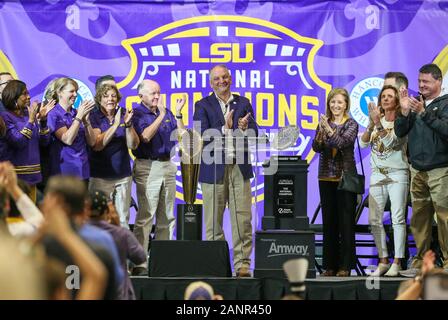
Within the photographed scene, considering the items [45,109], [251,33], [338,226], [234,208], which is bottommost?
[338,226]

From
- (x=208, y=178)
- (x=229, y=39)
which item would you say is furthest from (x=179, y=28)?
(x=208, y=178)

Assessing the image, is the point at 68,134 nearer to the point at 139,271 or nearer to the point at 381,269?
the point at 139,271

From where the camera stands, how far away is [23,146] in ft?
27.1

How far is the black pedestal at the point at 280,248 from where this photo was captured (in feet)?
26.5

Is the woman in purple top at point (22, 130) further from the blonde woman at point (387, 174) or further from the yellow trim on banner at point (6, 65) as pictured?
the blonde woman at point (387, 174)

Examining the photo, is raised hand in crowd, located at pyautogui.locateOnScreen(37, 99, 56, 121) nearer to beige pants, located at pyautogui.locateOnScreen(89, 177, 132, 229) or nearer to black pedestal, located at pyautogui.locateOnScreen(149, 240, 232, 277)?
beige pants, located at pyautogui.locateOnScreen(89, 177, 132, 229)

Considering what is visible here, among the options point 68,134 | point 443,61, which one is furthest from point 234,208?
point 443,61

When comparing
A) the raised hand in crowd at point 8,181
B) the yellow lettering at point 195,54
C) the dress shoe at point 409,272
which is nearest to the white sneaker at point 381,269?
the dress shoe at point 409,272

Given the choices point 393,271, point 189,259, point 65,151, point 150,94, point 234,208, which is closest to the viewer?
point 189,259

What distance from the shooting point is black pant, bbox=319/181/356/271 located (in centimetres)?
844

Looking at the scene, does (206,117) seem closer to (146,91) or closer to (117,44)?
(146,91)

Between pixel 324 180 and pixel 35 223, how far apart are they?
4.47 meters

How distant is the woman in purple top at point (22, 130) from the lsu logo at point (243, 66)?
203 centimetres

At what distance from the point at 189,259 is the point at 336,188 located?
1.54 m
